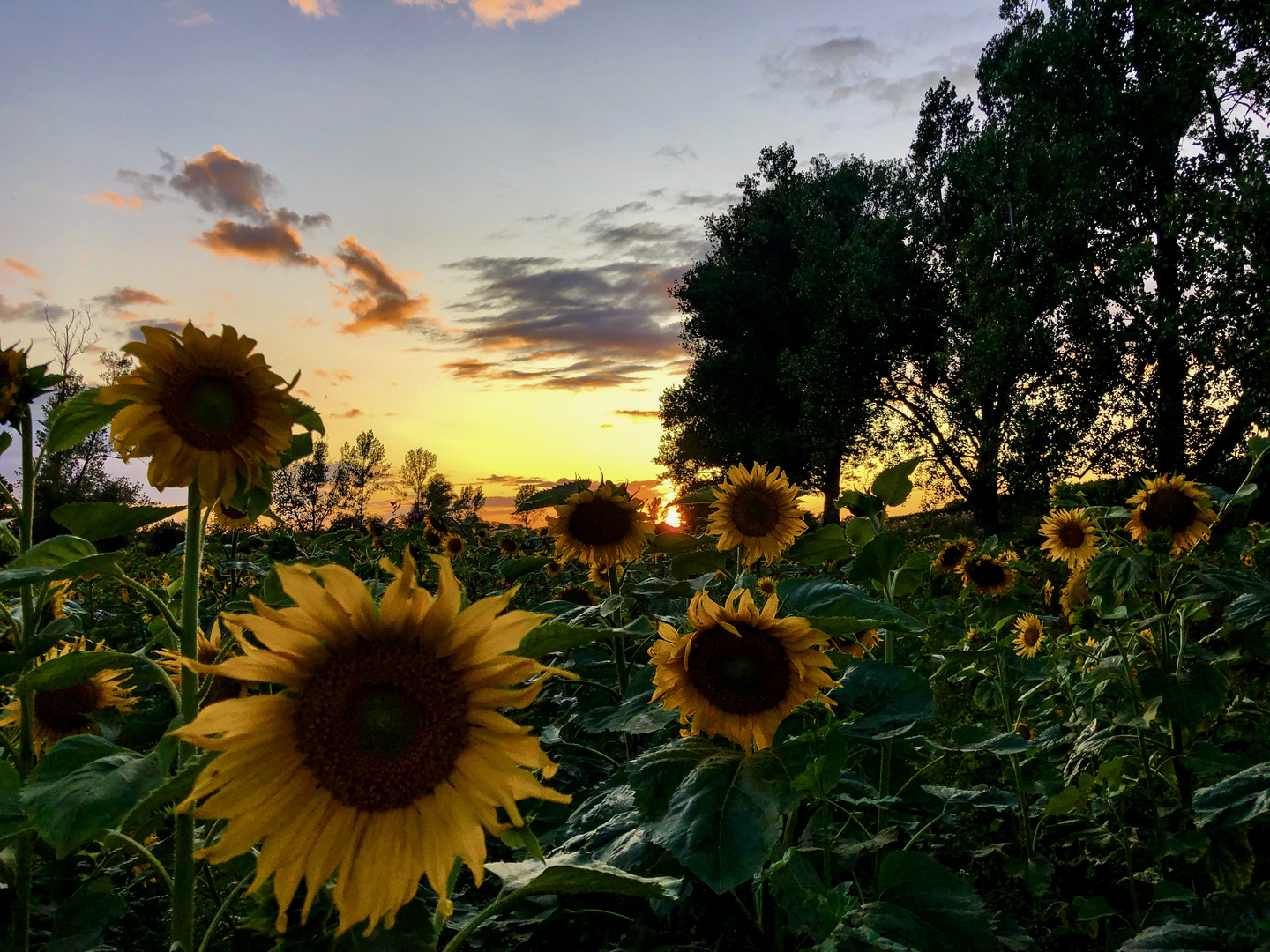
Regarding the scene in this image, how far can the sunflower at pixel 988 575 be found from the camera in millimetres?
4973

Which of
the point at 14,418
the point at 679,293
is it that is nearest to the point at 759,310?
the point at 679,293

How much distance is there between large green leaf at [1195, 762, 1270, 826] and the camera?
210 cm

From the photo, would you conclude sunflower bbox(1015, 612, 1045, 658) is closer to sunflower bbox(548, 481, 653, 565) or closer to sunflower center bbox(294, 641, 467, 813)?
sunflower bbox(548, 481, 653, 565)

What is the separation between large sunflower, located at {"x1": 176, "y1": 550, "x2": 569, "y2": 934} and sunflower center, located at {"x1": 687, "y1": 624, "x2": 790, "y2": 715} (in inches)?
27.3

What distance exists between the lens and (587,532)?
3.13m

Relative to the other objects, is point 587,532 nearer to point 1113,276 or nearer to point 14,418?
point 14,418

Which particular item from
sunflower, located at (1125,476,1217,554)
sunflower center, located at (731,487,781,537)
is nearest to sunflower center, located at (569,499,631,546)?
sunflower center, located at (731,487,781,537)

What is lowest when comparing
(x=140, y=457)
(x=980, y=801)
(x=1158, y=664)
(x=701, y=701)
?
(x=980, y=801)

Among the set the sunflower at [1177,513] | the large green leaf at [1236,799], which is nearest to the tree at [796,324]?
the sunflower at [1177,513]

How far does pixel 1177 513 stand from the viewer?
3.53 meters

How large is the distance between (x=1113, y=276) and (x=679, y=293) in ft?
48.9

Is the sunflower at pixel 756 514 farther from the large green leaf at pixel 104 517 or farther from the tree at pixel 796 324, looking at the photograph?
the tree at pixel 796 324

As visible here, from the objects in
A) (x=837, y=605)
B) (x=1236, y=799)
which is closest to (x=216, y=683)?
(x=837, y=605)

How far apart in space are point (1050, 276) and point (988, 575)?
14.1m
